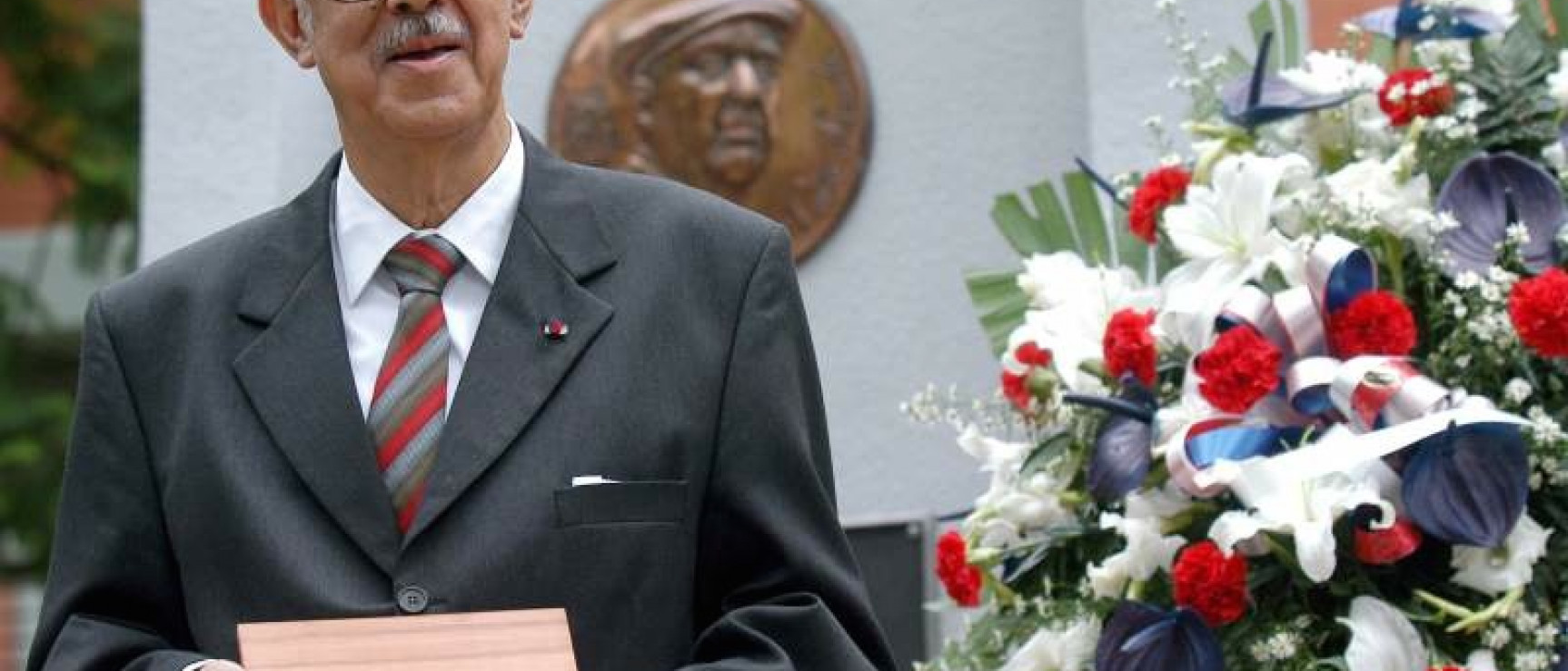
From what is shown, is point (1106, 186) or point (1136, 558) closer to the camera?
point (1136, 558)

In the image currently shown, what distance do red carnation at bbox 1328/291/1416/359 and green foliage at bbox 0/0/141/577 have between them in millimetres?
5887

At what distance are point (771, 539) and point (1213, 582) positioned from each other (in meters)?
1.24

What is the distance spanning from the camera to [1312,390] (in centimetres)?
400

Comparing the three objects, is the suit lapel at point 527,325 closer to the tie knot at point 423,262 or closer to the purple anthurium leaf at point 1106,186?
the tie knot at point 423,262

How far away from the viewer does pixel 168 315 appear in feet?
9.90

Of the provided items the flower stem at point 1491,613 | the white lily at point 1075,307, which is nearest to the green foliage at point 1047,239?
the white lily at point 1075,307

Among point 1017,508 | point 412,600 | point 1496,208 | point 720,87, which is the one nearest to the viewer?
point 412,600

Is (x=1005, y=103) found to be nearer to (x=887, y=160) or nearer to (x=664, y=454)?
(x=887, y=160)

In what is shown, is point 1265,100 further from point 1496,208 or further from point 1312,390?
point 1312,390

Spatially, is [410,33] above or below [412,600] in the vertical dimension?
above

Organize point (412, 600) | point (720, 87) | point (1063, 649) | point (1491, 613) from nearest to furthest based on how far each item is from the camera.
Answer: point (412, 600), point (1491, 613), point (1063, 649), point (720, 87)

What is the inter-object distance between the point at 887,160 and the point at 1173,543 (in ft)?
5.18

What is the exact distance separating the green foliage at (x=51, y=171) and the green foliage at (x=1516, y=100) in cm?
581

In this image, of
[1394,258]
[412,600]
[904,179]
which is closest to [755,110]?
[904,179]
